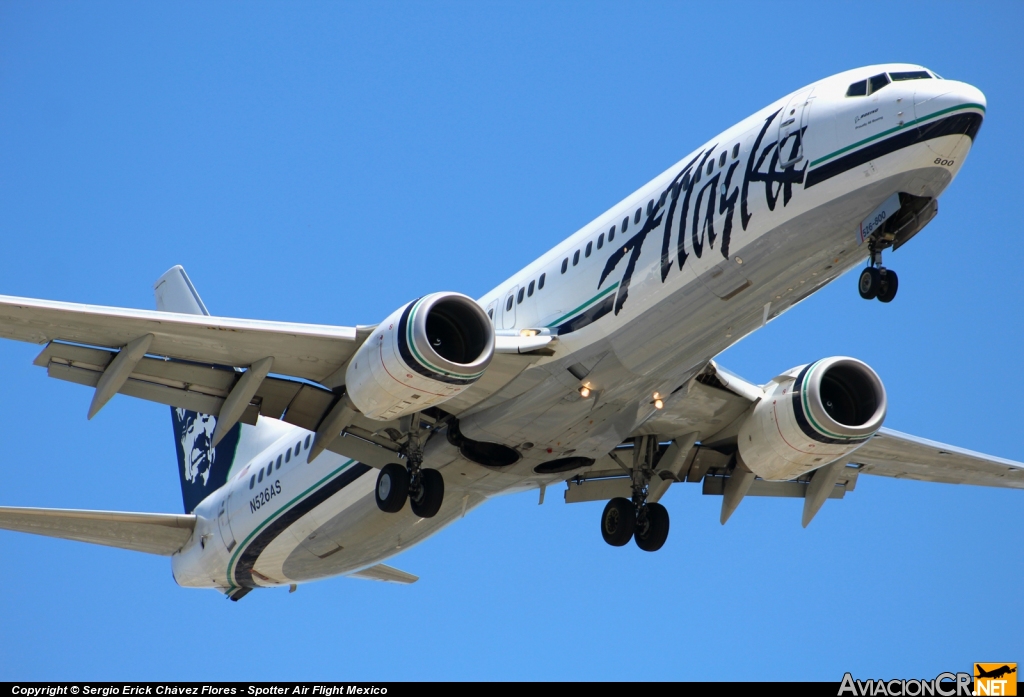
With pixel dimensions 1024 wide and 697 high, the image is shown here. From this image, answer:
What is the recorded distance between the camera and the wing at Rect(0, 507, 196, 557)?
22.9 meters

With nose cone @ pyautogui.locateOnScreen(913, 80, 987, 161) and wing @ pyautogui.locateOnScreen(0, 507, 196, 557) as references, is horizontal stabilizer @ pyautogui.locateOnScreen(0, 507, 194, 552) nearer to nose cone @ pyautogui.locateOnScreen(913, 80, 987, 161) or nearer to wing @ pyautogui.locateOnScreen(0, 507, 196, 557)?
wing @ pyautogui.locateOnScreen(0, 507, 196, 557)

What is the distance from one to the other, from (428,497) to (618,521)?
15.3ft

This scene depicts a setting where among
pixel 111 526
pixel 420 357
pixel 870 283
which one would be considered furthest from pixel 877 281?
pixel 111 526

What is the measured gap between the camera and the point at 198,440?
3105 centimetres

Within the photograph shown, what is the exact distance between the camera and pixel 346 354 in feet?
67.5

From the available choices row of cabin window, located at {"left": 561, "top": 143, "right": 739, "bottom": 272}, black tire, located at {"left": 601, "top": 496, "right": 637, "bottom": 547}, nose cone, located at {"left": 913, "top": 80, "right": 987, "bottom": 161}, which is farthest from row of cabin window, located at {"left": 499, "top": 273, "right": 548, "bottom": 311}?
nose cone, located at {"left": 913, "top": 80, "right": 987, "bottom": 161}

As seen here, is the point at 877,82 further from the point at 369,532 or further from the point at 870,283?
the point at 369,532

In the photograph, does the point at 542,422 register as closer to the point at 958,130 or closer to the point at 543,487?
the point at 543,487

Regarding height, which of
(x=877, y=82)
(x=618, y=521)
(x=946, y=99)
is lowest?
(x=618, y=521)

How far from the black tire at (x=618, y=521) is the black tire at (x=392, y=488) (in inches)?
190

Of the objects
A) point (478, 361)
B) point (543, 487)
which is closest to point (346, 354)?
point (478, 361)

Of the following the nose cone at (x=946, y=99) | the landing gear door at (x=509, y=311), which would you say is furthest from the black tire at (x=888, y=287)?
the landing gear door at (x=509, y=311)

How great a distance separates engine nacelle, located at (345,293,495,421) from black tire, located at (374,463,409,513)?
2582 millimetres

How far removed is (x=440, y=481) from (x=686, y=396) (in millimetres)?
4679
